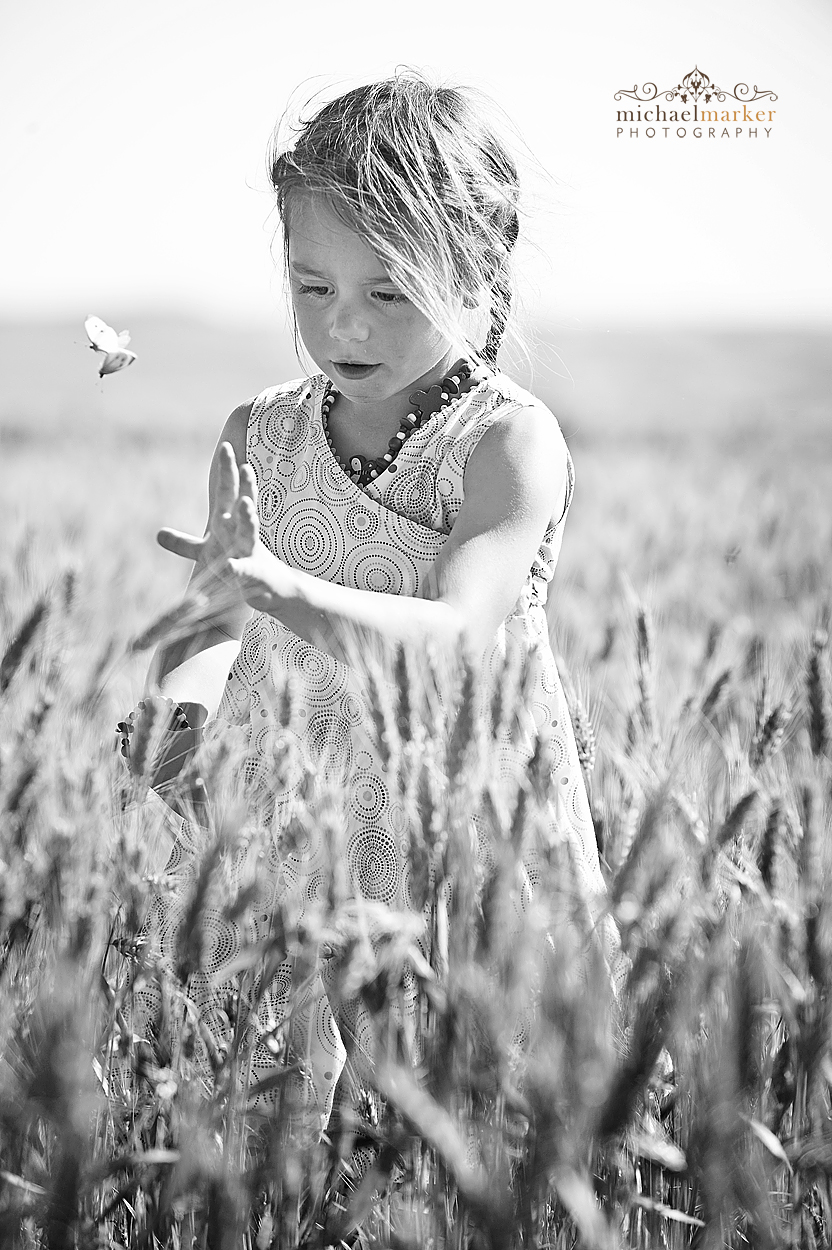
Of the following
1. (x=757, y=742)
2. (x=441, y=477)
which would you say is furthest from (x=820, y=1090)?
(x=441, y=477)

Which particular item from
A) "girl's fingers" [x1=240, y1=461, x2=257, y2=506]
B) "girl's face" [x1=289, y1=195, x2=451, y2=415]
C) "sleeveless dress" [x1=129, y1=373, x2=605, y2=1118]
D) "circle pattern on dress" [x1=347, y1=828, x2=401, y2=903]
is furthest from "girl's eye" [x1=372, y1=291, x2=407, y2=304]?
"circle pattern on dress" [x1=347, y1=828, x2=401, y2=903]

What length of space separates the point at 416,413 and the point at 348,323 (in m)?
0.16

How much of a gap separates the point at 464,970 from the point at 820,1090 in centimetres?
21

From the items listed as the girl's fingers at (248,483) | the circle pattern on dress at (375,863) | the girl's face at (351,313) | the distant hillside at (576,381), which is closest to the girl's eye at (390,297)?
the girl's face at (351,313)

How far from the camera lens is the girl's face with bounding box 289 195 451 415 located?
3.05 ft

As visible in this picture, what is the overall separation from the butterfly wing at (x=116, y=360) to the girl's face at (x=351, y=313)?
0.56 feet

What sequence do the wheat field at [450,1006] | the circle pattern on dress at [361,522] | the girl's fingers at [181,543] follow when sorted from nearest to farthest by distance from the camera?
the wheat field at [450,1006] → the girl's fingers at [181,543] → the circle pattern on dress at [361,522]

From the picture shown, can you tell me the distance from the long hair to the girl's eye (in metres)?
0.02

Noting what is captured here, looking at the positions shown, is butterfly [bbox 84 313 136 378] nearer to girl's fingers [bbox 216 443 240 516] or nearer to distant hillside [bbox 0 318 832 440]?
girl's fingers [bbox 216 443 240 516]

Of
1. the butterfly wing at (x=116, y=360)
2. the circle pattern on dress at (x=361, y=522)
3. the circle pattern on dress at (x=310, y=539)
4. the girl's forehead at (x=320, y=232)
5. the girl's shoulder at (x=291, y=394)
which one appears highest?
the girl's forehead at (x=320, y=232)

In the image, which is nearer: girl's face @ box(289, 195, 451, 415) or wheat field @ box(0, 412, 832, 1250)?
wheat field @ box(0, 412, 832, 1250)

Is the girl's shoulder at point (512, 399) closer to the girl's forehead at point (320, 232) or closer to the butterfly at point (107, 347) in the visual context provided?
the girl's forehead at point (320, 232)

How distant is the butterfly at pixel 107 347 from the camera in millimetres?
848

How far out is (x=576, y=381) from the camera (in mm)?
4656
